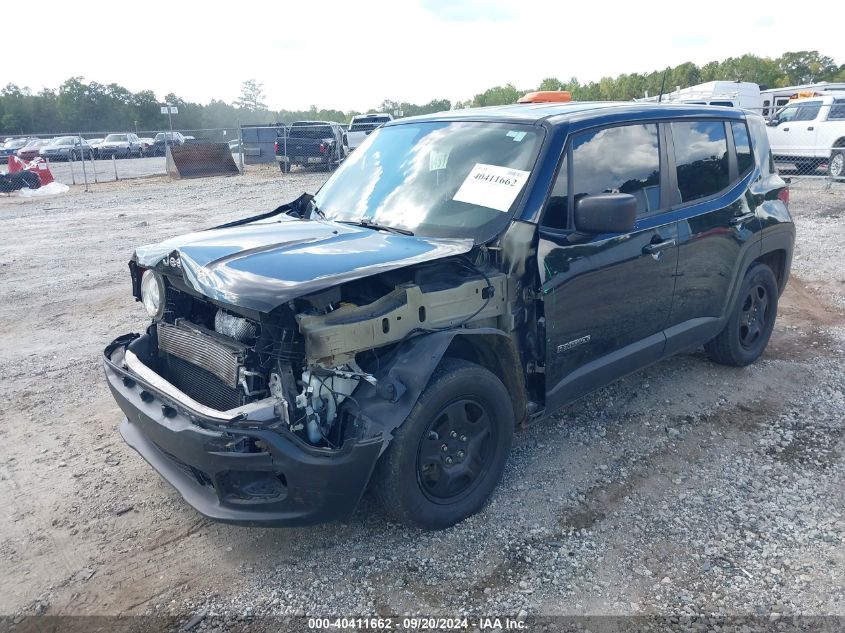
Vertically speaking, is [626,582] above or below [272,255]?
below

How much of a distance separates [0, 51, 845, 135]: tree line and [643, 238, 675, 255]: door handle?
34.1 m

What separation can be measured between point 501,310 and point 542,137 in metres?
1.02

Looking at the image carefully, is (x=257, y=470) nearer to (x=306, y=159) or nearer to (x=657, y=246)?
(x=657, y=246)

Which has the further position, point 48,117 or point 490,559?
point 48,117

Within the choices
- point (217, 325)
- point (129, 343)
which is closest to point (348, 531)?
point (217, 325)

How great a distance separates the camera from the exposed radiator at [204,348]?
2998 millimetres

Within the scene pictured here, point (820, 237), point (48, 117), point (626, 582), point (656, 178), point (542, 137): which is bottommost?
point (626, 582)

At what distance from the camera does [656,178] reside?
408 centimetres

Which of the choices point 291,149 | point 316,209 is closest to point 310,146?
point 291,149

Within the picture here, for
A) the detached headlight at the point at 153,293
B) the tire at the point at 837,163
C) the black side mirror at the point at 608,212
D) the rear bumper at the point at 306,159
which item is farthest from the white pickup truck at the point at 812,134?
the detached headlight at the point at 153,293

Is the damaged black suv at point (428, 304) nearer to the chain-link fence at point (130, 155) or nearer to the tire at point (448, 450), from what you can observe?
the tire at point (448, 450)

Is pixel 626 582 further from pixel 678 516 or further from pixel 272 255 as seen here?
pixel 272 255

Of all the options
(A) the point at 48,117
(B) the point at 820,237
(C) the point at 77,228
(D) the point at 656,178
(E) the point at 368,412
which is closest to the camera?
(E) the point at 368,412

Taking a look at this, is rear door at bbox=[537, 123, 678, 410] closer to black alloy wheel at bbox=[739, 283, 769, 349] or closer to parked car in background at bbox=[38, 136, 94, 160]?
black alloy wheel at bbox=[739, 283, 769, 349]
